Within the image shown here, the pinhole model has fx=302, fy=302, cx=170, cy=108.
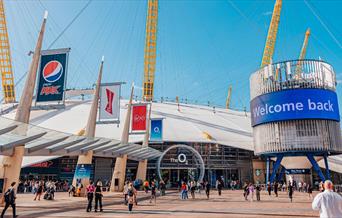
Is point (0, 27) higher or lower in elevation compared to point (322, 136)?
higher

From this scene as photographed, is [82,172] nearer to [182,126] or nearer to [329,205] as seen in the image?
[329,205]

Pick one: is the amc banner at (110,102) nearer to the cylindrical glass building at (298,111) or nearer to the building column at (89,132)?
the building column at (89,132)

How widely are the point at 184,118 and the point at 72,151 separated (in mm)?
36443

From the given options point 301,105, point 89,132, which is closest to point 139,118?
point 89,132

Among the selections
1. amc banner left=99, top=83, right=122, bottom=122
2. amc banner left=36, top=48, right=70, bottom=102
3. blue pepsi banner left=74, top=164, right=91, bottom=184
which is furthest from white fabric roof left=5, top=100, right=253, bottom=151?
amc banner left=36, top=48, right=70, bottom=102

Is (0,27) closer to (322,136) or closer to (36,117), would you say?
(36,117)

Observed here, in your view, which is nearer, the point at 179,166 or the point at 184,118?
the point at 179,166

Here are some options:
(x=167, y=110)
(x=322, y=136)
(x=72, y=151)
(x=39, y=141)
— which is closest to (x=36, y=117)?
(x=167, y=110)

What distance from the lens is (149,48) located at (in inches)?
3209

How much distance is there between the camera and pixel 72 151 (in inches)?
997

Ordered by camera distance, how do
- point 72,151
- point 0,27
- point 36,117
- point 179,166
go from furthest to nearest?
point 0,27
point 36,117
point 179,166
point 72,151

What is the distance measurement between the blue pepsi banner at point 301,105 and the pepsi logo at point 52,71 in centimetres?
2931

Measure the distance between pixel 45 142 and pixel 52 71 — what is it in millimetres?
4875

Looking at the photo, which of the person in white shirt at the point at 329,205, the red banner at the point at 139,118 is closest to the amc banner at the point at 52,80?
the red banner at the point at 139,118
